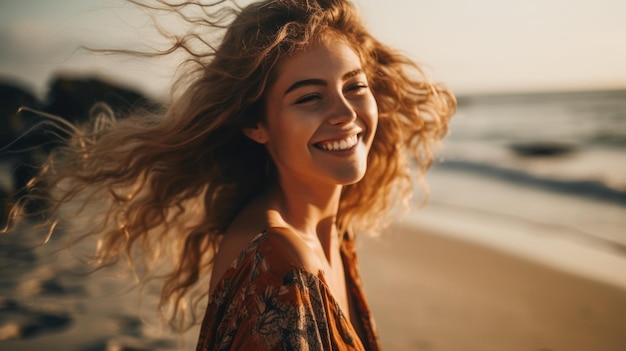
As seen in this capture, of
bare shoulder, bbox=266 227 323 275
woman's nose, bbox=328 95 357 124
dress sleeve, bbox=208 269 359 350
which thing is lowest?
dress sleeve, bbox=208 269 359 350

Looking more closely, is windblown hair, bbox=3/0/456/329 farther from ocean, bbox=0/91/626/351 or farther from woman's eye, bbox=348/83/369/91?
ocean, bbox=0/91/626/351

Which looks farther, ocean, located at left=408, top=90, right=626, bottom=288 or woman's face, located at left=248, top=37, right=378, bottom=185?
ocean, located at left=408, top=90, right=626, bottom=288

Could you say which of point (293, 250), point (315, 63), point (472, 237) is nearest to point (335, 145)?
point (315, 63)

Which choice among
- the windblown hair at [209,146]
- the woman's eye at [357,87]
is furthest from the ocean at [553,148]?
the woman's eye at [357,87]

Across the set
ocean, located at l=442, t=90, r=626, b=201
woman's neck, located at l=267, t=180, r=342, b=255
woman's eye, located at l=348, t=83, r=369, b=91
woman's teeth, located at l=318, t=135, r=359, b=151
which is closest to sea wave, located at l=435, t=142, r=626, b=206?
ocean, located at l=442, t=90, r=626, b=201

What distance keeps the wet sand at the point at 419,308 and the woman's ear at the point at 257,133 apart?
1887 mm

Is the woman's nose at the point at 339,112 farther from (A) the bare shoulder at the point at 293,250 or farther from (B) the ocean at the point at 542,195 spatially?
(B) the ocean at the point at 542,195

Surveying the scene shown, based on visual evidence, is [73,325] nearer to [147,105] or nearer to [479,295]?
[147,105]

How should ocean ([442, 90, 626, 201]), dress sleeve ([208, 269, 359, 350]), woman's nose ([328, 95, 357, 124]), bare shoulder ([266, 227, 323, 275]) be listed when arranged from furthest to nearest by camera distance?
1. ocean ([442, 90, 626, 201])
2. woman's nose ([328, 95, 357, 124])
3. bare shoulder ([266, 227, 323, 275])
4. dress sleeve ([208, 269, 359, 350])

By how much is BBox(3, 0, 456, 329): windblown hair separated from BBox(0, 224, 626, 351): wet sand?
0.80 m

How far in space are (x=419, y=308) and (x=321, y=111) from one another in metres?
2.88

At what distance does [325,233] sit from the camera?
3012 millimetres

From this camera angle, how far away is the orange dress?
182 cm

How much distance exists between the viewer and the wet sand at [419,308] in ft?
12.3
